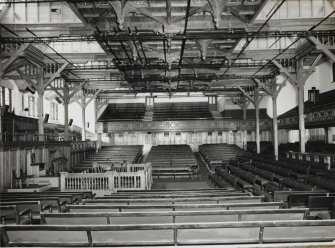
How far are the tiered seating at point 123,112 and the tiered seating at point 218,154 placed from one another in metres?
10.2

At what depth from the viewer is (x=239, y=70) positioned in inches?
957

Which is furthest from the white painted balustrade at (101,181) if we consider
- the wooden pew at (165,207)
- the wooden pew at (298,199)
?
the wooden pew at (165,207)

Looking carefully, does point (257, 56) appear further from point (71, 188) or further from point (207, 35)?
point (71, 188)

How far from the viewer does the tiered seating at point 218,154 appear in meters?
22.9

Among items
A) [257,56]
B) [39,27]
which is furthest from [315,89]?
[39,27]

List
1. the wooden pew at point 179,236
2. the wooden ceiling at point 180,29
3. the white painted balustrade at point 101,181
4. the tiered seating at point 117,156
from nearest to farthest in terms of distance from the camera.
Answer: the wooden pew at point 179,236, the wooden ceiling at point 180,29, the white painted balustrade at point 101,181, the tiered seating at point 117,156

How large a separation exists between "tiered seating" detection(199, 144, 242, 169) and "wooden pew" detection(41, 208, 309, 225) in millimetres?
17685

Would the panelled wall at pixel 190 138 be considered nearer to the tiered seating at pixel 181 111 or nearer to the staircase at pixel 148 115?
the staircase at pixel 148 115

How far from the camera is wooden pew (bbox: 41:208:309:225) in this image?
4.96 meters

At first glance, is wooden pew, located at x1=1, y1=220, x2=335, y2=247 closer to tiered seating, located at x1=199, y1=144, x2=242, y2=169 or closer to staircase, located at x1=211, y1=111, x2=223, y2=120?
tiered seating, located at x1=199, y1=144, x2=242, y2=169

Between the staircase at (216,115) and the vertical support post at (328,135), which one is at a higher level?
the staircase at (216,115)

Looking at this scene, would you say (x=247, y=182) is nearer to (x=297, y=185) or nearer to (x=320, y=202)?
(x=297, y=185)

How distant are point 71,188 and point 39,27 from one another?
7.48 meters

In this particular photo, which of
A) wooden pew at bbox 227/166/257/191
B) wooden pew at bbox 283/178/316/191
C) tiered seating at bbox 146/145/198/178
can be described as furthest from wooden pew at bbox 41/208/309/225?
tiered seating at bbox 146/145/198/178
